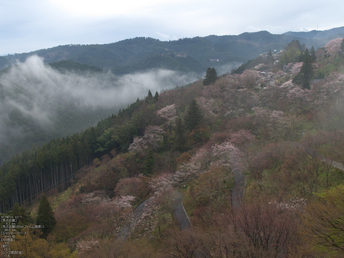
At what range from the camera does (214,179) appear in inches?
750

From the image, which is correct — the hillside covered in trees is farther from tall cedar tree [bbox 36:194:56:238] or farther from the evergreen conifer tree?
tall cedar tree [bbox 36:194:56:238]

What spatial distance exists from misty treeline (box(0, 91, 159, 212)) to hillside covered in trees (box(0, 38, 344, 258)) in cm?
24

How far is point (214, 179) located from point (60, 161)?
42.0 m

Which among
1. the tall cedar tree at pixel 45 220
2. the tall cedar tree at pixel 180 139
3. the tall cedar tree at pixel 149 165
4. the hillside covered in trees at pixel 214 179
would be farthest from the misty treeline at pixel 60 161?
the tall cedar tree at pixel 45 220

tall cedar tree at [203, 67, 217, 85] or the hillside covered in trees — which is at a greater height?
tall cedar tree at [203, 67, 217, 85]

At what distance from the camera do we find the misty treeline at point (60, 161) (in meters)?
45.1

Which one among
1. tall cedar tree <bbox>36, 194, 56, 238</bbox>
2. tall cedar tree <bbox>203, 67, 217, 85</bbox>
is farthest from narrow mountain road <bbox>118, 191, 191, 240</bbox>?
tall cedar tree <bbox>203, 67, 217, 85</bbox>

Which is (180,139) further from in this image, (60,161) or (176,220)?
(60,161)

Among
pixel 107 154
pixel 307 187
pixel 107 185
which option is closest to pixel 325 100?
pixel 307 187

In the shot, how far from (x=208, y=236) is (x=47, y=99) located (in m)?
155

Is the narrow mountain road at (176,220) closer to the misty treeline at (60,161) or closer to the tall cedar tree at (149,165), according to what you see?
the tall cedar tree at (149,165)

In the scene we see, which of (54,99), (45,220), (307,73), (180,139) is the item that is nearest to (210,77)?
(307,73)

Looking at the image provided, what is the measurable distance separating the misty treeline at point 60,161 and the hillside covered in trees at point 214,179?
24 centimetres

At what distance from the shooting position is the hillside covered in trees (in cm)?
957
